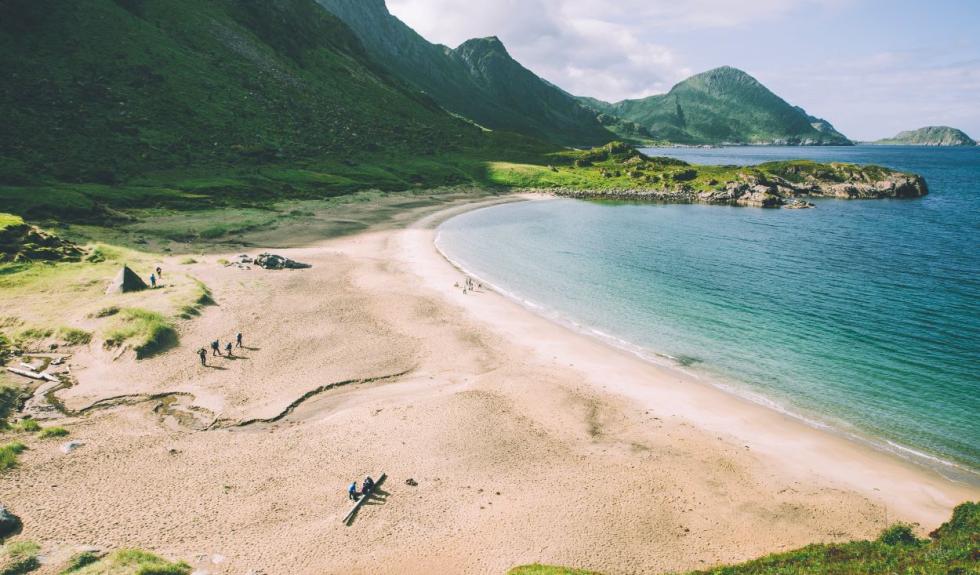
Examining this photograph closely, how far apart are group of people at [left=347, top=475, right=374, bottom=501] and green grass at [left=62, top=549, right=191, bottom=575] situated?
606 cm

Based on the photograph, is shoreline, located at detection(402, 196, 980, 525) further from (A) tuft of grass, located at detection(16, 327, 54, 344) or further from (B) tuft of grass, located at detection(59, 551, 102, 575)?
(A) tuft of grass, located at detection(16, 327, 54, 344)

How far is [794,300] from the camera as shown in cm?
4694

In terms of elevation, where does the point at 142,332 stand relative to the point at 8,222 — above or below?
below

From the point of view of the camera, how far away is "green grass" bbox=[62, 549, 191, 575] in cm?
1557

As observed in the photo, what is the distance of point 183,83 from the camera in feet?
385

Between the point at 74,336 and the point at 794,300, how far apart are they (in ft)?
201

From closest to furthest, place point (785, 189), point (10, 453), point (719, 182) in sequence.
A: point (10, 453) < point (785, 189) < point (719, 182)

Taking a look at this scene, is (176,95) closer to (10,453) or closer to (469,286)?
(469,286)

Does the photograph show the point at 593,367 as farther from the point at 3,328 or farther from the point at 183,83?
the point at 183,83

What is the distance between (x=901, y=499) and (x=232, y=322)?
43134mm

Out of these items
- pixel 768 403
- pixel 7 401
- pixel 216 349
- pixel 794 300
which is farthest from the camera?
pixel 794 300

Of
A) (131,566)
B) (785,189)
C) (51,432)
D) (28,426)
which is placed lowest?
(131,566)

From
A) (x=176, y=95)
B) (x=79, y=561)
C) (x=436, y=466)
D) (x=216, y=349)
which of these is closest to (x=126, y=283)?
(x=216, y=349)

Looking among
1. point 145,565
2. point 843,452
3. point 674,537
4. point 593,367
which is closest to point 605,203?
point 593,367
